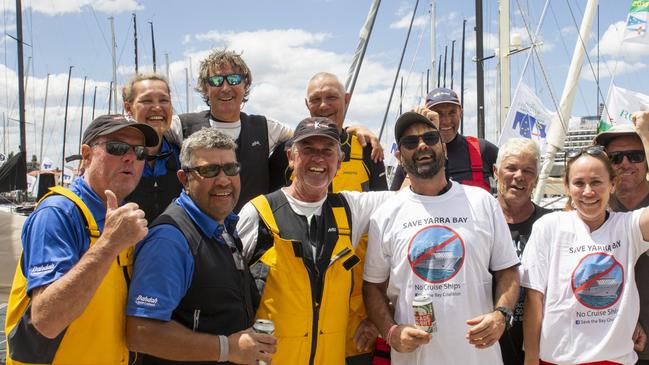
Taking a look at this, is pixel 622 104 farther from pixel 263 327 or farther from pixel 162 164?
pixel 263 327

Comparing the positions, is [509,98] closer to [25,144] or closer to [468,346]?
[468,346]

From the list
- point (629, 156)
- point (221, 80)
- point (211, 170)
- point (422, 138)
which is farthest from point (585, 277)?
point (221, 80)

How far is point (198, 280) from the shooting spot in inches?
108

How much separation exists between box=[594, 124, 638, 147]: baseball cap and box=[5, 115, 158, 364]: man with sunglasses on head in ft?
10.5

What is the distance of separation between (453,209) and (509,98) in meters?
9.60

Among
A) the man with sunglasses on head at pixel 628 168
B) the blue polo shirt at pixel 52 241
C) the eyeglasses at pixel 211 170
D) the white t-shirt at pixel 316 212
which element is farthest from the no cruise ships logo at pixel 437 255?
the blue polo shirt at pixel 52 241

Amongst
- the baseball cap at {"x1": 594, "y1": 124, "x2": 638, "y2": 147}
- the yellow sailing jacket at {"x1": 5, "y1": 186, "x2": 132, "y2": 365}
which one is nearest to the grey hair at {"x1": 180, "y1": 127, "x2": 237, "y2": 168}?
the yellow sailing jacket at {"x1": 5, "y1": 186, "x2": 132, "y2": 365}

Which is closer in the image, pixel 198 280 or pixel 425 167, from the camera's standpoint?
pixel 198 280

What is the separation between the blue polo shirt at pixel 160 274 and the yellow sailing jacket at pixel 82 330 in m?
0.09

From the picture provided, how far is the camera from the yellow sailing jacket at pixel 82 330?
7.81ft

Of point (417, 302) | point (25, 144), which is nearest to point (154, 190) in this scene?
point (417, 302)

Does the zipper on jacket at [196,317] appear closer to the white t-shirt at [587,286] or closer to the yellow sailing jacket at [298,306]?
the yellow sailing jacket at [298,306]

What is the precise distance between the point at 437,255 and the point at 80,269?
1907 millimetres

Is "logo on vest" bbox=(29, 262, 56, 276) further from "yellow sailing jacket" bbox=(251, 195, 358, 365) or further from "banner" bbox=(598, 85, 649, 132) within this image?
"banner" bbox=(598, 85, 649, 132)
